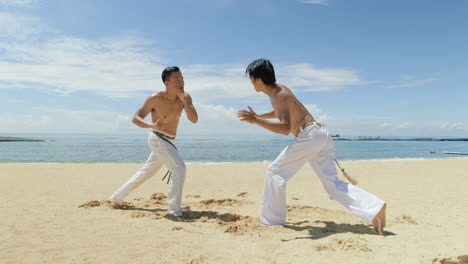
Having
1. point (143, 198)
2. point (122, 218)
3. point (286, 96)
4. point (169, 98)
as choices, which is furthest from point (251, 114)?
point (143, 198)

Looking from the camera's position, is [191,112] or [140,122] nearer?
[191,112]

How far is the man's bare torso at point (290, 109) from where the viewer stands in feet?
13.1

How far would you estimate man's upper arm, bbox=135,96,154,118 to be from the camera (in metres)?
5.02

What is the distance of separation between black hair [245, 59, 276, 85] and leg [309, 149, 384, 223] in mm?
1138

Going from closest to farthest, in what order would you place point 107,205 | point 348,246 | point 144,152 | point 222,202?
1. point 348,246
2. point 107,205
3. point 222,202
4. point 144,152

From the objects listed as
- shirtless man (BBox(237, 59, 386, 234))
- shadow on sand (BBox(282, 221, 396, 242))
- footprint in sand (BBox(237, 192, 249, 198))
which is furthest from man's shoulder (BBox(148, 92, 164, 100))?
footprint in sand (BBox(237, 192, 249, 198))

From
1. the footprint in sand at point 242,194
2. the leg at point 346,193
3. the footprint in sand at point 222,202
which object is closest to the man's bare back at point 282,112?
the leg at point 346,193

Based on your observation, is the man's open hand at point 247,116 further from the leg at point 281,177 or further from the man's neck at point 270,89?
the leg at point 281,177


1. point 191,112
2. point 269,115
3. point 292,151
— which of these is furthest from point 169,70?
point 292,151

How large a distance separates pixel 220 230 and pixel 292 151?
4.38ft

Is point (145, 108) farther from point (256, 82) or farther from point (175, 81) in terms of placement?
point (256, 82)

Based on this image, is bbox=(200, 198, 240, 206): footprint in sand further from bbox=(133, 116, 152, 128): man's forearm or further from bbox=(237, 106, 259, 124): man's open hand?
bbox=(237, 106, 259, 124): man's open hand

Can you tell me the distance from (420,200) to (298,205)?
8.13 feet

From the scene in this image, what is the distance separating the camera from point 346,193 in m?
3.91
